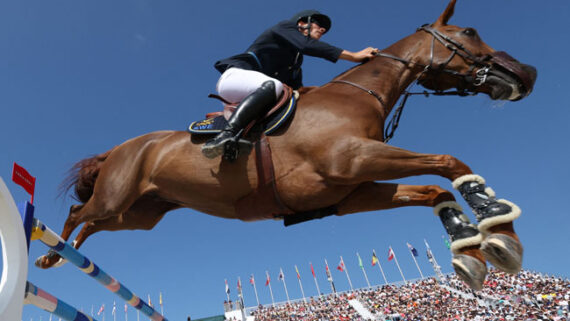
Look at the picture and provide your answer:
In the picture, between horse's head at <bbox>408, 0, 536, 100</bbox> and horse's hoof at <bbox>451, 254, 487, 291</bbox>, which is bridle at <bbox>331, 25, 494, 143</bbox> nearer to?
horse's head at <bbox>408, 0, 536, 100</bbox>

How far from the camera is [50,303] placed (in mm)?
2684

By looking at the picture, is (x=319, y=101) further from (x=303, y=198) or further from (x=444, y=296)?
(x=444, y=296)

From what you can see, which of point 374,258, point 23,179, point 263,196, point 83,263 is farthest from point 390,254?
point 23,179

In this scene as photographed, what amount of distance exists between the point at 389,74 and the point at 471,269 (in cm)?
216

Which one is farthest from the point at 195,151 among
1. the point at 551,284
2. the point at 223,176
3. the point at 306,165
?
the point at 551,284

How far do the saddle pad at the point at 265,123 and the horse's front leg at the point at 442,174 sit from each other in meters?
0.60

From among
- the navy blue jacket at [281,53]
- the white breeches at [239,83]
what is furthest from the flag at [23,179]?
the navy blue jacket at [281,53]

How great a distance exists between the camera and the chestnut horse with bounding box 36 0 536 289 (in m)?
2.74

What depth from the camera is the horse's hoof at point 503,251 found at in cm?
241

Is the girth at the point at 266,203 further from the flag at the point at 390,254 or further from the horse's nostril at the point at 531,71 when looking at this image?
the flag at the point at 390,254

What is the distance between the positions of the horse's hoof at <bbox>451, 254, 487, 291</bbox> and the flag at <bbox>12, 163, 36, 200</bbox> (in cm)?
353

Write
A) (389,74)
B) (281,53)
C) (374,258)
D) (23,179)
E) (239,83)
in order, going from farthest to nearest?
(374,258), (281,53), (389,74), (239,83), (23,179)

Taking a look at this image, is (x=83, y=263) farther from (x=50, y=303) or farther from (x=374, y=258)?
(x=374, y=258)

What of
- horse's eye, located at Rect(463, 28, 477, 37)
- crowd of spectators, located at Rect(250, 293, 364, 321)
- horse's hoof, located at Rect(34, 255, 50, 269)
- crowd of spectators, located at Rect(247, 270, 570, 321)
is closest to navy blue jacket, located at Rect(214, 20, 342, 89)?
horse's eye, located at Rect(463, 28, 477, 37)
